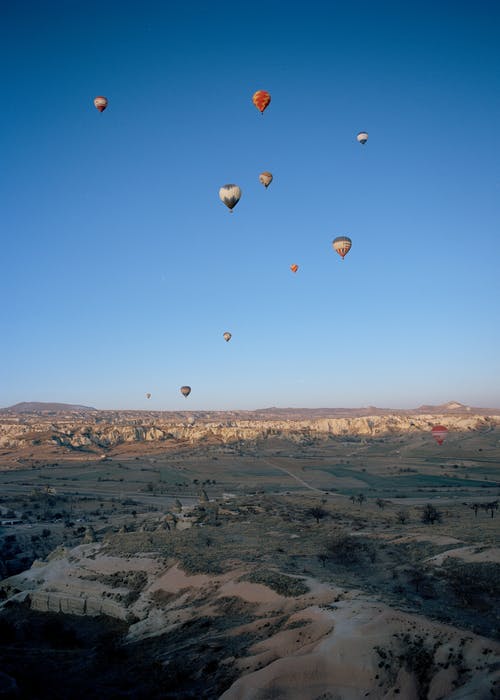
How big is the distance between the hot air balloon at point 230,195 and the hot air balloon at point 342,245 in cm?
919

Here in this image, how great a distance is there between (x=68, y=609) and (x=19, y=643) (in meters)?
3.55

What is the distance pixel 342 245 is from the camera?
4438cm

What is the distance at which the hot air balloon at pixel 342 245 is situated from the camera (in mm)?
44375

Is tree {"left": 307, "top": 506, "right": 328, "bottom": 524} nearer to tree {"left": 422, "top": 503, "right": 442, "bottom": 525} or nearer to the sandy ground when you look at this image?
tree {"left": 422, "top": 503, "right": 442, "bottom": 525}

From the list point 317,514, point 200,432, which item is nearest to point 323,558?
point 317,514

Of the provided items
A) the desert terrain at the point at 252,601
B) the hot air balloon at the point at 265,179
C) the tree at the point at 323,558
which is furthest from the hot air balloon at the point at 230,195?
the tree at the point at 323,558

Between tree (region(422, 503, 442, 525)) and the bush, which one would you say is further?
tree (region(422, 503, 442, 525))

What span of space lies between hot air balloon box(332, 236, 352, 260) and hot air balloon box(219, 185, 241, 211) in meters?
9.19

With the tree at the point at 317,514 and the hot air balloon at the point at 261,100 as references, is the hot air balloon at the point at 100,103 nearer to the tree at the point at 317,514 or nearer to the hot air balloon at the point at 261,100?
the hot air balloon at the point at 261,100

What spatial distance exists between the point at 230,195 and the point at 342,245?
10.3 metres

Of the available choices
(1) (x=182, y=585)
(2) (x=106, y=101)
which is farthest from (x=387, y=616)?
(2) (x=106, y=101)

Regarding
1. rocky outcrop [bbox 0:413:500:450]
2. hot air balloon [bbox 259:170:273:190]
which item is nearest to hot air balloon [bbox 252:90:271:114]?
hot air balloon [bbox 259:170:273:190]

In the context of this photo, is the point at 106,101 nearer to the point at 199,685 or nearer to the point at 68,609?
the point at 68,609

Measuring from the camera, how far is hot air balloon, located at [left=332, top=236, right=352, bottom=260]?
1747 inches
